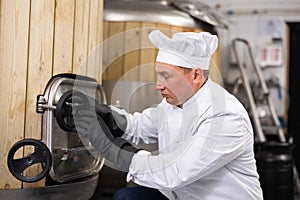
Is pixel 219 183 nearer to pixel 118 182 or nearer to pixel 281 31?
pixel 118 182

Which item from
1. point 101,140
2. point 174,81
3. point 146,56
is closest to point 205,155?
point 174,81

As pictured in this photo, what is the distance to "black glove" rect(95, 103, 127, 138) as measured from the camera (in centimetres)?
185

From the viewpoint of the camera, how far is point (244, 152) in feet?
5.48

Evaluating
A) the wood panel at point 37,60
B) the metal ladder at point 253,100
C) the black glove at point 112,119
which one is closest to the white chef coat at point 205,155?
the black glove at point 112,119

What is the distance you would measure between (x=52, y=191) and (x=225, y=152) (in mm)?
723

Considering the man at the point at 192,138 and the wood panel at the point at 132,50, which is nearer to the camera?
the man at the point at 192,138

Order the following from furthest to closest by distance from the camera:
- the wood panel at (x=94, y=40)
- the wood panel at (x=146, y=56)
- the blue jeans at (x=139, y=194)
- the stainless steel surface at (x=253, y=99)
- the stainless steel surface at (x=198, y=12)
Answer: the stainless steel surface at (x=253, y=99)
the stainless steel surface at (x=198, y=12)
the wood panel at (x=146, y=56)
the wood panel at (x=94, y=40)
the blue jeans at (x=139, y=194)

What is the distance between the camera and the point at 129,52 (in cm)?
288

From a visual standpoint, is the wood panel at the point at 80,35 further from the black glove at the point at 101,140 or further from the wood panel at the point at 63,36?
the black glove at the point at 101,140

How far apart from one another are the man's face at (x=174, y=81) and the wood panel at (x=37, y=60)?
1.57 feet

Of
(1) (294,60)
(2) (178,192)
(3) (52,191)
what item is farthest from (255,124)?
(3) (52,191)

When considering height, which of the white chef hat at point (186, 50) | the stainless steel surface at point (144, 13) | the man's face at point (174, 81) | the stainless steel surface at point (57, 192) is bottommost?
the stainless steel surface at point (57, 192)

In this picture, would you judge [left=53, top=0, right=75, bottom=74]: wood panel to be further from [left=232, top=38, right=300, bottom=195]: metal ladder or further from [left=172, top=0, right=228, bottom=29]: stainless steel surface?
[left=232, top=38, right=300, bottom=195]: metal ladder

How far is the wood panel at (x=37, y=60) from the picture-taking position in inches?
70.9
